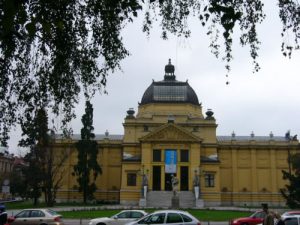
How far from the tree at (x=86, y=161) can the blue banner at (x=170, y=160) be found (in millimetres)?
9981

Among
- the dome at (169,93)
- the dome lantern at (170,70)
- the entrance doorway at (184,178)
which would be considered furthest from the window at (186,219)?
the dome lantern at (170,70)

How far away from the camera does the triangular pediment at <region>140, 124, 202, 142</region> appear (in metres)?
63.6

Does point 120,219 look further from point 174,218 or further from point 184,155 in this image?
point 184,155

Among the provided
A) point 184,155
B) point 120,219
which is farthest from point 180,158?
Result: point 120,219

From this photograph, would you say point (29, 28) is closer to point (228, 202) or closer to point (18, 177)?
point (228, 202)

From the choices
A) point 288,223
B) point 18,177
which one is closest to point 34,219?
point 288,223

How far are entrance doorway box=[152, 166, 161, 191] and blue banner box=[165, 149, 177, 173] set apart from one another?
1.34 metres

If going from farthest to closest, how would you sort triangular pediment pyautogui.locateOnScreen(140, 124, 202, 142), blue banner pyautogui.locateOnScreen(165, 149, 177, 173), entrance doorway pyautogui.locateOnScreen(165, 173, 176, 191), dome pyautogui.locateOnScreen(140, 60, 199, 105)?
dome pyautogui.locateOnScreen(140, 60, 199, 105) < triangular pediment pyautogui.locateOnScreen(140, 124, 202, 142) < blue banner pyautogui.locateOnScreen(165, 149, 177, 173) < entrance doorway pyautogui.locateOnScreen(165, 173, 176, 191)

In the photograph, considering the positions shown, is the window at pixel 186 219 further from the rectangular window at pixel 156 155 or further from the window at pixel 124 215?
the rectangular window at pixel 156 155

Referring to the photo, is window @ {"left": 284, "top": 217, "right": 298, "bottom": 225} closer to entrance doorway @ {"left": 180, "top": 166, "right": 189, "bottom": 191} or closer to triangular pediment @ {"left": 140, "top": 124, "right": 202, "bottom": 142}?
entrance doorway @ {"left": 180, "top": 166, "right": 189, "bottom": 191}

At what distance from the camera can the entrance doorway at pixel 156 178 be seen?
204 ft

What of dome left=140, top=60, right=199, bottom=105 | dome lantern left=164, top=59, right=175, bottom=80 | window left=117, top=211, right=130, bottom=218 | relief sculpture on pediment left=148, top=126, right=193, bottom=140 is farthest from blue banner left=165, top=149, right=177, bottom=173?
window left=117, top=211, right=130, bottom=218

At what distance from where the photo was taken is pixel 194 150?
63.7 m

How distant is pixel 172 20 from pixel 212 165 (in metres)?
59.3
